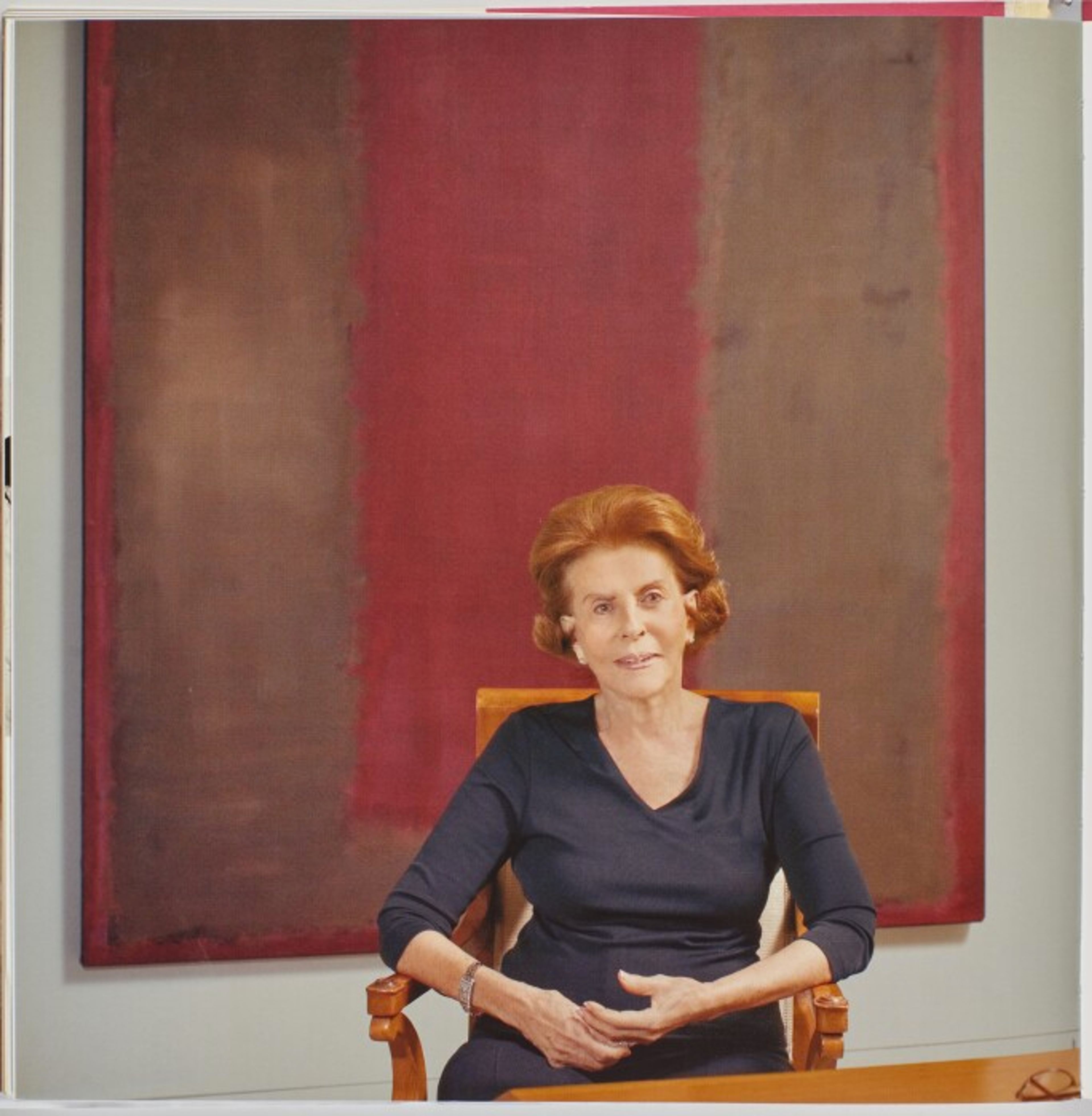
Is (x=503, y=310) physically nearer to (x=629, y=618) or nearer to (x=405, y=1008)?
(x=629, y=618)

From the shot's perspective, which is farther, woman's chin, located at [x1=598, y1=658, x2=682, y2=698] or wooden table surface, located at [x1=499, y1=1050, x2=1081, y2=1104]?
woman's chin, located at [x1=598, y1=658, x2=682, y2=698]

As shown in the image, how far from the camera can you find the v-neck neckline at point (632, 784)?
1713mm

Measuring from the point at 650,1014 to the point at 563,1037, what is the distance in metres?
0.12

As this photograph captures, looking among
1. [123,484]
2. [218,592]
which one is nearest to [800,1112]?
[218,592]

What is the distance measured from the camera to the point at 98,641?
1.74 meters

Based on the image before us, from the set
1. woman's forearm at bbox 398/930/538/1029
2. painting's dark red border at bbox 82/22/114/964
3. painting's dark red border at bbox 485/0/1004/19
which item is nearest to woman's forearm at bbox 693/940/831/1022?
woman's forearm at bbox 398/930/538/1029

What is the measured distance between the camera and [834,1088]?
1632 millimetres

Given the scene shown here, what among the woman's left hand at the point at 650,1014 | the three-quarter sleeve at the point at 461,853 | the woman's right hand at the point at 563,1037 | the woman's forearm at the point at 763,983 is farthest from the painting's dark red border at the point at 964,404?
the three-quarter sleeve at the point at 461,853

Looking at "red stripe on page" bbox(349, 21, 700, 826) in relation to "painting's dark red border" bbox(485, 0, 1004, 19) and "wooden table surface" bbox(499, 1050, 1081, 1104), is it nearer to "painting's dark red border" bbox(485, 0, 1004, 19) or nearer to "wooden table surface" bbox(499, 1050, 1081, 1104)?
"painting's dark red border" bbox(485, 0, 1004, 19)

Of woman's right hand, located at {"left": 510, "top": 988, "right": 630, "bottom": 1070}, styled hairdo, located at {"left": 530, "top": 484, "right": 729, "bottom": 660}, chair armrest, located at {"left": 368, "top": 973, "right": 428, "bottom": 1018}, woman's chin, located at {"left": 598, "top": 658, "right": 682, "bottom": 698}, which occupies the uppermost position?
styled hairdo, located at {"left": 530, "top": 484, "right": 729, "bottom": 660}

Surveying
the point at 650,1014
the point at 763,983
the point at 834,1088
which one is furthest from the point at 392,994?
the point at 834,1088

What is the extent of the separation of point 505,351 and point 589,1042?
95 cm

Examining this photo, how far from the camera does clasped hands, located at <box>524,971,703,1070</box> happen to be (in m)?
1.65

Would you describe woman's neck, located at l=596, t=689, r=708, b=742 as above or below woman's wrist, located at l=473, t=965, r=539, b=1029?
above
